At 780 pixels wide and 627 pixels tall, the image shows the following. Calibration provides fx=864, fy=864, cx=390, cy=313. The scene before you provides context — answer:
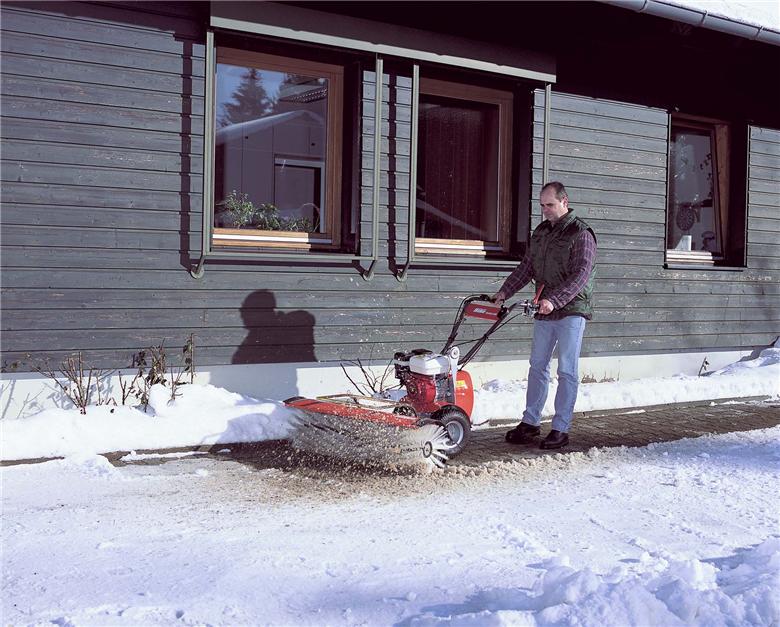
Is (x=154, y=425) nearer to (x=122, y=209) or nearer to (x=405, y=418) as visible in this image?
(x=122, y=209)

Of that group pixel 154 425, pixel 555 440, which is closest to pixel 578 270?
pixel 555 440

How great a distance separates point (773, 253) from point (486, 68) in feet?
16.1

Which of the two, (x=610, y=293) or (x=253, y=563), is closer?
(x=253, y=563)

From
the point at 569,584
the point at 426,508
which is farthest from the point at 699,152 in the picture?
the point at 569,584

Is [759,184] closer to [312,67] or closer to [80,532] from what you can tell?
[312,67]

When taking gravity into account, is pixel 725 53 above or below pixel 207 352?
above

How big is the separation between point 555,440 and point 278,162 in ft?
11.3

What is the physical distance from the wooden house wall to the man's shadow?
0.01 meters

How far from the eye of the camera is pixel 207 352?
7.14 meters

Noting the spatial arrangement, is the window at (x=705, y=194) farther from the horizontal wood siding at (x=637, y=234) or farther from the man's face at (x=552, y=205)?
the man's face at (x=552, y=205)

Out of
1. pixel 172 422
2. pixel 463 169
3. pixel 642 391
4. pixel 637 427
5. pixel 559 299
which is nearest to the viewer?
pixel 559 299

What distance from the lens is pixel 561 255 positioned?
6.12 metres

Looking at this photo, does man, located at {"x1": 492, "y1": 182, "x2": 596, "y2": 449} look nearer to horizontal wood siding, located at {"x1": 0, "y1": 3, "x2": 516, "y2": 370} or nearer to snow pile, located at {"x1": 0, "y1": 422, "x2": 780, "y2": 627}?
snow pile, located at {"x1": 0, "y1": 422, "x2": 780, "y2": 627}

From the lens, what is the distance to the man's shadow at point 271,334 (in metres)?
7.31
